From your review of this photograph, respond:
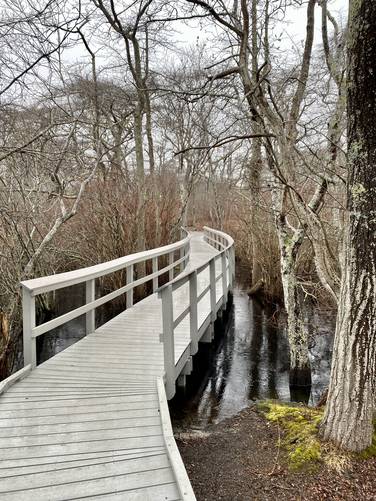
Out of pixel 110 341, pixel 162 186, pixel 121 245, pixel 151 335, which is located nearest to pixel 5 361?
pixel 110 341

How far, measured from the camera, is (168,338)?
3.82m

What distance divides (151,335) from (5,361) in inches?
94.8

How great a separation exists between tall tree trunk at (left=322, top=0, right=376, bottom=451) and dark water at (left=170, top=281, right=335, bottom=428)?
2306 mm

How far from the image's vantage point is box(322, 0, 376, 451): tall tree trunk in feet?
8.54

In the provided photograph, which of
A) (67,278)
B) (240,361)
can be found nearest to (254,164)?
(240,361)

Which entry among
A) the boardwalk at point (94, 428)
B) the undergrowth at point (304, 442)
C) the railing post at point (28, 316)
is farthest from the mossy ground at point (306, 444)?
the railing post at point (28, 316)

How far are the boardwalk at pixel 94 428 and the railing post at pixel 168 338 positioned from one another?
1 cm

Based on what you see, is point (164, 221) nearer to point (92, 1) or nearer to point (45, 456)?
point (92, 1)

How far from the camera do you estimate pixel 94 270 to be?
478 cm

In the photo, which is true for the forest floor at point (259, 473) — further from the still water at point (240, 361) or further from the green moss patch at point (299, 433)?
the still water at point (240, 361)

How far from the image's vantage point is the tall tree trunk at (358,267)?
102 inches

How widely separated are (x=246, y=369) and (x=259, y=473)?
13.4 feet

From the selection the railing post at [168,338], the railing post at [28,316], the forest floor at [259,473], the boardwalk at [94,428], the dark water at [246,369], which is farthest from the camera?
the dark water at [246,369]

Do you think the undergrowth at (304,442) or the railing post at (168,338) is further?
the railing post at (168,338)
